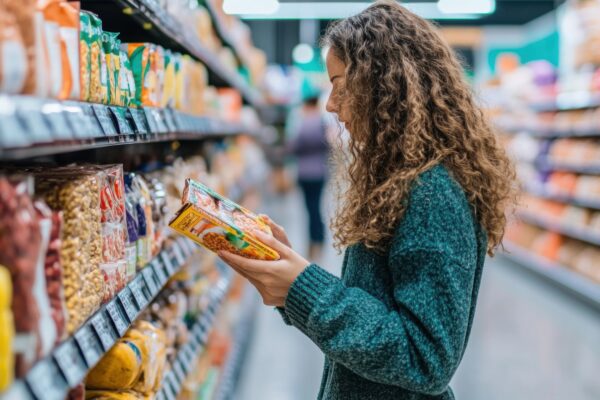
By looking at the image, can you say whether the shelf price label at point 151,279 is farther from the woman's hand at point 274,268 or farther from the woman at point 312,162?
the woman at point 312,162

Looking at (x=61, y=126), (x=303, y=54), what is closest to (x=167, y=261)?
(x=61, y=126)

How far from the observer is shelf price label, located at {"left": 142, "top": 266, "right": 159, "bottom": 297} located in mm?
1687

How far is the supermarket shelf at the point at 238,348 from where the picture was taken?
11.1 ft

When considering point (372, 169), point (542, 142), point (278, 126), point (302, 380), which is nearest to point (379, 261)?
point (372, 169)

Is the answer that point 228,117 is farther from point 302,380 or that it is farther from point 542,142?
point 542,142

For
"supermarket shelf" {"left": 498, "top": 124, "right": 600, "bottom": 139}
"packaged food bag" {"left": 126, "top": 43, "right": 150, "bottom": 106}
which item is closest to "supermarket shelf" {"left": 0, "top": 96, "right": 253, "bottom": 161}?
"packaged food bag" {"left": 126, "top": 43, "right": 150, "bottom": 106}

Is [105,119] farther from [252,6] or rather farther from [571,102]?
[252,6]

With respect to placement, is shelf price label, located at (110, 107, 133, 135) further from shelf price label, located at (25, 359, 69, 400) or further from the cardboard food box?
shelf price label, located at (25, 359, 69, 400)

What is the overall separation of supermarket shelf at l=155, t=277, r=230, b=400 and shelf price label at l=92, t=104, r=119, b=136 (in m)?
0.80

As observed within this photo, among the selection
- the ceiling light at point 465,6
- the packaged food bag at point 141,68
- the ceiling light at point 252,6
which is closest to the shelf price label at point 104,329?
the packaged food bag at point 141,68

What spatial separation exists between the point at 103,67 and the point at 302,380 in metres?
2.95

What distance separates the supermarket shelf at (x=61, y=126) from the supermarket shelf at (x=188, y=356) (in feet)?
2.32

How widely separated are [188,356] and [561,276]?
5024 millimetres

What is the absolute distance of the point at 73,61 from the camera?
1.17 metres
